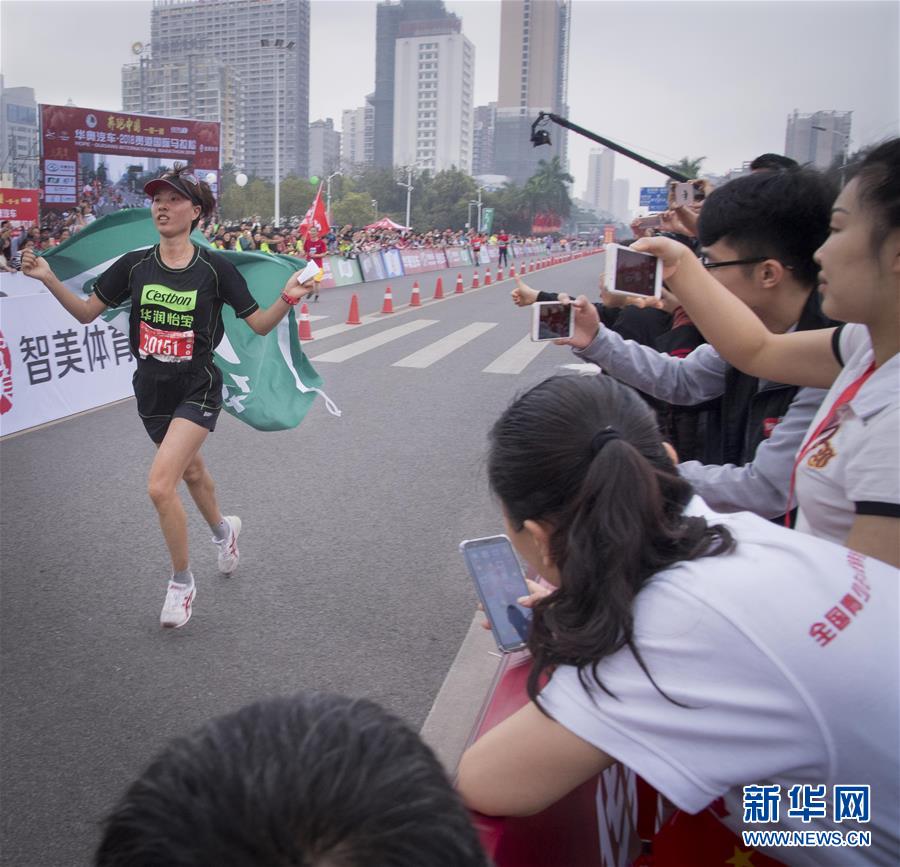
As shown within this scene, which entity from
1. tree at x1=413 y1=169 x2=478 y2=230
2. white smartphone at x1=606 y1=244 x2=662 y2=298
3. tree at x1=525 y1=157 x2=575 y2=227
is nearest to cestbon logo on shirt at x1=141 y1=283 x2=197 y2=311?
white smartphone at x1=606 y1=244 x2=662 y2=298

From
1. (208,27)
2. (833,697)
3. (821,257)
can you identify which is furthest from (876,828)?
(208,27)

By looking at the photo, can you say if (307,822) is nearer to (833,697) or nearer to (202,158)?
(833,697)

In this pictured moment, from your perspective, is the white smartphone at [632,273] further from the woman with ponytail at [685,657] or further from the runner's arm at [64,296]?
the runner's arm at [64,296]

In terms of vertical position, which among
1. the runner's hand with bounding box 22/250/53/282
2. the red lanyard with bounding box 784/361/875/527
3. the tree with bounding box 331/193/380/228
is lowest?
the red lanyard with bounding box 784/361/875/527

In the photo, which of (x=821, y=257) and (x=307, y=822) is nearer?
(x=307, y=822)

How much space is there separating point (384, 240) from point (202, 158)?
10939mm

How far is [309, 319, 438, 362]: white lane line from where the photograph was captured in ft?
40.7

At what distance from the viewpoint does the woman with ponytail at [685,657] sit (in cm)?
126

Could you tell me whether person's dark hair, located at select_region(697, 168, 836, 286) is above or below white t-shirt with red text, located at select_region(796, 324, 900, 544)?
above

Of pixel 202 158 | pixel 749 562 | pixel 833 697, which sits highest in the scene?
pixel 202 158

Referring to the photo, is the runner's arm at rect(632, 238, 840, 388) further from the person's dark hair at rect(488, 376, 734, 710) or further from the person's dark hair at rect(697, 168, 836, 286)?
the person's dark hair at rect(488, 376, 734, 710)

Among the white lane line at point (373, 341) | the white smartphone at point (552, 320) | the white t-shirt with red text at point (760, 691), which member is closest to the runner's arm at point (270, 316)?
the white smartphone at point (552, 320)

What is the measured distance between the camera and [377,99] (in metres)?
175

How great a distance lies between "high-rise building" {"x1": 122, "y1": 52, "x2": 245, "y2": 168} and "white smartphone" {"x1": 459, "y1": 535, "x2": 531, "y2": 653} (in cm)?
9473
